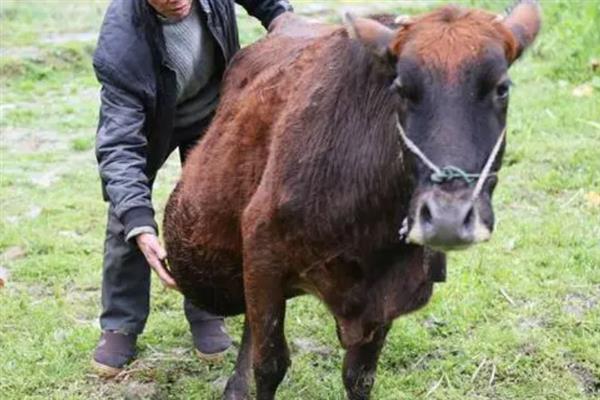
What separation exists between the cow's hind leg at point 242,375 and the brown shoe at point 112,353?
567mm

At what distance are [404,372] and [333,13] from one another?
9729mm

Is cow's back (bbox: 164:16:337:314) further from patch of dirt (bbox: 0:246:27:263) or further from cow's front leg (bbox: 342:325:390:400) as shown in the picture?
patch of dirt (bbox: 0:246:27:263)

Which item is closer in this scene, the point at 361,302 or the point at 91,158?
the point at 361,302

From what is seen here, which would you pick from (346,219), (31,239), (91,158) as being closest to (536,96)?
(91,158)

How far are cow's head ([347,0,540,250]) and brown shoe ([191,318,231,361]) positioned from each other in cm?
208

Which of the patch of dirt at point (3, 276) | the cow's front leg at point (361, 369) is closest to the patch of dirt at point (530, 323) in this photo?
the cow's front leg at point (361, 369)

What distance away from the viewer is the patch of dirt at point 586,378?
4.57 m

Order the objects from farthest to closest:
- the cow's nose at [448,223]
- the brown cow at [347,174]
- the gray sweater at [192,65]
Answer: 1. the gray sweater at [192,65]
2. the brown cow at [347,174]
3. the cow's nose at [448,223]

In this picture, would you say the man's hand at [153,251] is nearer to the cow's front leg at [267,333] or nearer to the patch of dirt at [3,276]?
the cow's front leg at [267,333]

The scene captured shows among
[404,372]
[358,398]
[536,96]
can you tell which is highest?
[358,398]

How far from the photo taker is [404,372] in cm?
484

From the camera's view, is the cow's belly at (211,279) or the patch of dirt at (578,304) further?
the patch of dirt at (578,304)

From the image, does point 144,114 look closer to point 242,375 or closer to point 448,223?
point 242,375

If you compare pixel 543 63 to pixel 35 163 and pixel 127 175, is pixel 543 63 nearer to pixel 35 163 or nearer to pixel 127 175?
pixel 35 163
